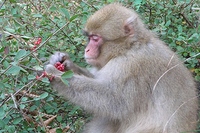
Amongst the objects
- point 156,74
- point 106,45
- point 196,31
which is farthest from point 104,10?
point 196,31

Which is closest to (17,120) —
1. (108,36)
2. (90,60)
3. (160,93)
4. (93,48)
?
(90,60)

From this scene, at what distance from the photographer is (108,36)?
4703 mm

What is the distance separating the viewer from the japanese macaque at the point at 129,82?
14.8 feet

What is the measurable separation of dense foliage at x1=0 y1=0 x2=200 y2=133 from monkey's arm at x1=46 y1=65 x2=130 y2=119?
0.20m

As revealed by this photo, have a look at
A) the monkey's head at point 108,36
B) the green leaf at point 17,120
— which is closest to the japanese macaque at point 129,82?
the monkey's head at point 108,36

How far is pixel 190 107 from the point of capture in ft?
15.4

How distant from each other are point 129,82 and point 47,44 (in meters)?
1.10

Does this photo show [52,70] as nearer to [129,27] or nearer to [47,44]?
[47,44]

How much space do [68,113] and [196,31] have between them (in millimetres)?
1745

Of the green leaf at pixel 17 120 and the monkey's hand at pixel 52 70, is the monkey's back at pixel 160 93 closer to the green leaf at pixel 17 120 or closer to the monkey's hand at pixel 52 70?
the monkey's hand at pixel 52 70

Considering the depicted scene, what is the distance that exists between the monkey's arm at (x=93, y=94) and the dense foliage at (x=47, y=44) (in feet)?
0.64

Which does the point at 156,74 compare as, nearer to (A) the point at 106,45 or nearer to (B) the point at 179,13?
(A) the point at 106,45

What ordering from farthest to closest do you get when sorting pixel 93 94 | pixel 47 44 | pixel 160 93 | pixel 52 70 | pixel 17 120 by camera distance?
pixel 47 44 → pixel 160 93 → pixel 93 94 → pixel 52 70 → pixel 17 120

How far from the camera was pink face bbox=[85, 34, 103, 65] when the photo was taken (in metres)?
4.66
